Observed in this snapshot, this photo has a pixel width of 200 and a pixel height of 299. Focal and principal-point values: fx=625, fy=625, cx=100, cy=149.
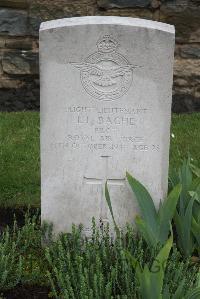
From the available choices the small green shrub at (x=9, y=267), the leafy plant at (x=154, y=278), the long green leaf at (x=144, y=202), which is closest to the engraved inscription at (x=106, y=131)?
the long green leaf at (x=144, y=202)

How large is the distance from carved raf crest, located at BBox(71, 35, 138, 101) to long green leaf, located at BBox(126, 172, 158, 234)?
0.48 metres

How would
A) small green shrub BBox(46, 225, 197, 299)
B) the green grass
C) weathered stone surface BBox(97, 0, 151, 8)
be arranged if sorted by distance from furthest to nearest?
weathered stone surface BBox(97, 0, 151, 8) → the green grass → small green shrub BBox(46, 225, 197, 299)

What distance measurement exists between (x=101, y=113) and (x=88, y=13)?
332 centimetres

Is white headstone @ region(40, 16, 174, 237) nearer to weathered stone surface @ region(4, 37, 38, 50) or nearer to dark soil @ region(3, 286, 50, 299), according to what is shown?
dark soil @ region(3, 286, 50, 299)

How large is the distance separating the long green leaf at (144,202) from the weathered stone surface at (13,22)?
3552mm

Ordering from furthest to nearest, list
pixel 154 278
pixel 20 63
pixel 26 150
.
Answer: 1. pixel 20 63
2. pixel 26 150
3. pixel 154 278

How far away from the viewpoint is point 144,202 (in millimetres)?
3578

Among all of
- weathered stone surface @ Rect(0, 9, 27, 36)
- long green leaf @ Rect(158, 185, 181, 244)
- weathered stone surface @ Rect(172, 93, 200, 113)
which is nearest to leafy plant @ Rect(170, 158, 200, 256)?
long green leaf @ Rect(158, 185, 181, 244)

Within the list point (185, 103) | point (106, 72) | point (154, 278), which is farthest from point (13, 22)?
point (154, 278)

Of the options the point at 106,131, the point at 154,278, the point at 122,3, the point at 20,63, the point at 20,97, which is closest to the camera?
the point at 154,278

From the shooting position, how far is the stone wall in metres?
6.64

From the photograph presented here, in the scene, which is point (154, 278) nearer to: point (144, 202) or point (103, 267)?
point (103, 267)

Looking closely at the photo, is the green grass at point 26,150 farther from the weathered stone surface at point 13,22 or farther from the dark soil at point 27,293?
the dark soil at point 27,293

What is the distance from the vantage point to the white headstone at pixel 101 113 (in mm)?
3465
